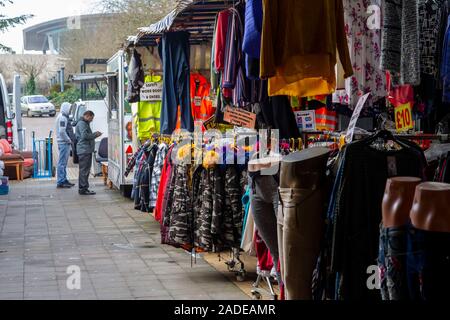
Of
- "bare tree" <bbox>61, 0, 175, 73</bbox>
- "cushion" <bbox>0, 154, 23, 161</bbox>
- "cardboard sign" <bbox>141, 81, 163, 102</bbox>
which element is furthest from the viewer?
"bare tree" <bbox>61, 0, 175, 73</bbox>

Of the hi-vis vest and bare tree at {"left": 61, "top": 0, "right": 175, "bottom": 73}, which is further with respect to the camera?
bare tree at {"left": 61, "top": 0, "right": 175, "bottom": 73}

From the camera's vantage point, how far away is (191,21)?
385 inches

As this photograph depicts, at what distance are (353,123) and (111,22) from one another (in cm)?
2910

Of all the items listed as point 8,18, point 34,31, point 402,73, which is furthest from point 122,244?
point 34,31

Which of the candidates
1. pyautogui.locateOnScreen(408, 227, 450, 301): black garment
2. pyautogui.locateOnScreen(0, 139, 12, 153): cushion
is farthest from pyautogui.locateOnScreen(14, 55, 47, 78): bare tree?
pyautogui.locateOnScreen(408, 227, 450, 301): black garment

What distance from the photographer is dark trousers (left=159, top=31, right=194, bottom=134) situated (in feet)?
32.8

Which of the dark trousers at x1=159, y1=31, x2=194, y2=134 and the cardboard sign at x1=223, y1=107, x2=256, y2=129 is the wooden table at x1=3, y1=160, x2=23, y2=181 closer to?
the dark trousers at x1=159, y1=31, x2=194, y2=134

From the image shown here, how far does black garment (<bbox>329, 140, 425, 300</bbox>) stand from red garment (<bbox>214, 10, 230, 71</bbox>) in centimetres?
307

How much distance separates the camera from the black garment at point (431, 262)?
11.1 ft

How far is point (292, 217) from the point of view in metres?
4.91

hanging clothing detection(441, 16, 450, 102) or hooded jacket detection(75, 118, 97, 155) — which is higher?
hanging clothing detection(441, 16, 450, 102)

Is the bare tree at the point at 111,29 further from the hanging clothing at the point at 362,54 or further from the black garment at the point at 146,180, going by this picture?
the hanging clothing at the point at 362,54

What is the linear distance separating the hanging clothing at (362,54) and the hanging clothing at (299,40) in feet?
2.21

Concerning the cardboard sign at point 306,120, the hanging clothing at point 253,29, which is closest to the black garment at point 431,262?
the hanging clothing at point 253,29
